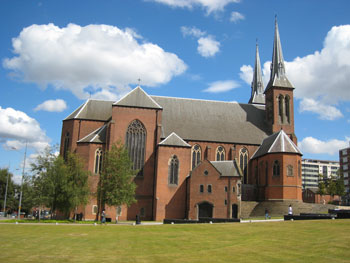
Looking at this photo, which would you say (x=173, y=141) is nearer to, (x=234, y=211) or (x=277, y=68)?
(x=234, y=211)

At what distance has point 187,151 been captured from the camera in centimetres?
5231

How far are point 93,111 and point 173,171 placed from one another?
59.5 ft

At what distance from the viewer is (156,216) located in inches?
1933

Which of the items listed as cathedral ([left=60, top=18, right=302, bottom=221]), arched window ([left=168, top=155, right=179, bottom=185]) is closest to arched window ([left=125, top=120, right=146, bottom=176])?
cathedral ([left=60, top=18, right=302, bottom=221])

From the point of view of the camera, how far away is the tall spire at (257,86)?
267 ft

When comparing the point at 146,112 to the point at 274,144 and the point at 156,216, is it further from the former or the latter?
the point at 274,144

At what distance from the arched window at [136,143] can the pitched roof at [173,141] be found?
11.5 ft

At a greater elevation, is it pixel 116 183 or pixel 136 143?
pixel 136 143

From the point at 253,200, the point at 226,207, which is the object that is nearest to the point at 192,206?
the point at 226,207

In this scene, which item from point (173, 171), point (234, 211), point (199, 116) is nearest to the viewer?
point (234, 211)

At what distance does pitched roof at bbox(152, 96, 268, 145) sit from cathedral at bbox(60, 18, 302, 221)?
18 cm

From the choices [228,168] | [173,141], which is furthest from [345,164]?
[173,141]

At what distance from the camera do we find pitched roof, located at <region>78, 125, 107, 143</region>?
175ft

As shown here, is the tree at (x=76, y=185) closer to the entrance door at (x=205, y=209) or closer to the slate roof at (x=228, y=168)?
the entrance door at (x=205, y=209)
